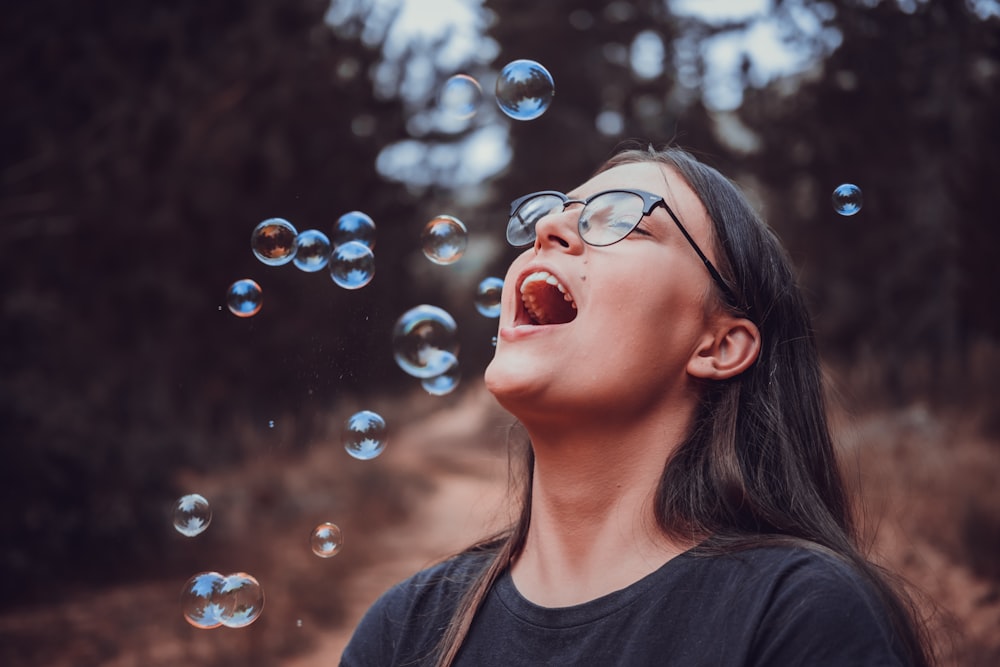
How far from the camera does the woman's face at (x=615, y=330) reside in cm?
191

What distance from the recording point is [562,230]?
205 centimetres

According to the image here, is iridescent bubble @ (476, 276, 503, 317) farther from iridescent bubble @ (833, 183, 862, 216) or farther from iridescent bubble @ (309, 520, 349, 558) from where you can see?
iridescent bubble @ (833, 183, 862, 216)

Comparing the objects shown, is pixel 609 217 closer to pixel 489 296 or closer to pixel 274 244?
pixel 489 296

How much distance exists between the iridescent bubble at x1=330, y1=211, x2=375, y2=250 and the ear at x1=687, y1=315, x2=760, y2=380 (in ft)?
5.21

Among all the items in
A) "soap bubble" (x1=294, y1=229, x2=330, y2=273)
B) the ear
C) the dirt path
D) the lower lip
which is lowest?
the dirt path

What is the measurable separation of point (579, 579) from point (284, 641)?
596cm

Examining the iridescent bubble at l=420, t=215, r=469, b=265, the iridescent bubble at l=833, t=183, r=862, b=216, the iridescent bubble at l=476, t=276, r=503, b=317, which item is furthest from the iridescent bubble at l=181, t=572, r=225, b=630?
the iridescent bubble at l=833, t=183, r=862, b=216

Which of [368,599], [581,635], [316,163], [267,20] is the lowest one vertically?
[368,599]

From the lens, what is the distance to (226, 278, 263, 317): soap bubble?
10.4 feet

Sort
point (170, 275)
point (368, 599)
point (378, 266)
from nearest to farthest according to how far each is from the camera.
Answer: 1. point (368, 599)
2. point (170, 275)
3. point (378, 266)

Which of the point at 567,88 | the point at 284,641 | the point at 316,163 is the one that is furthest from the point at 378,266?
the point at 567,88

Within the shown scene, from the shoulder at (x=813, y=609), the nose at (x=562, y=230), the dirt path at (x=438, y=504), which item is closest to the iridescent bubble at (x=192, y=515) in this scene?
the dirt path at (x=438, y=504)

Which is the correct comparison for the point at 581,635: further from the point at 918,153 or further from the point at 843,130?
the point at 918,153

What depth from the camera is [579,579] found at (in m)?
1.82
